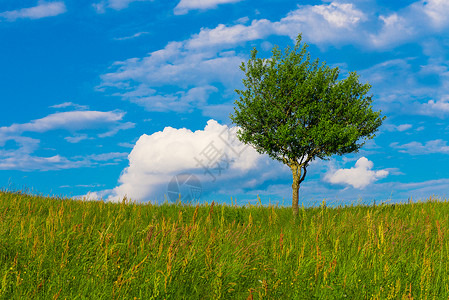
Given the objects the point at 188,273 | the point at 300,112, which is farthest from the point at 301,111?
the point at 188,273

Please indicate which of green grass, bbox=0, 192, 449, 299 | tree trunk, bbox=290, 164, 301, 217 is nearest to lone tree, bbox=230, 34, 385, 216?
tree trunk, bbox=290, 164, 301, 217

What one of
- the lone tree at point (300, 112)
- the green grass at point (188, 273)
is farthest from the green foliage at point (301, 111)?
the green grass at point (188, 273)

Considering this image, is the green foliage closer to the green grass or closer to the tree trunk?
the tree trunk

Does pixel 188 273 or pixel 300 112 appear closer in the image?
pixel 188 273

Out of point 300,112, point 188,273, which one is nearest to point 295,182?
point 300,112

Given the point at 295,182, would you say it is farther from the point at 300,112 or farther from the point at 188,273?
the point at 188,273

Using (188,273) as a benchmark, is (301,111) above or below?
above

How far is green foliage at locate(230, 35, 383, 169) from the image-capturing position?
16.7 metres

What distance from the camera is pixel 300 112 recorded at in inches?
661

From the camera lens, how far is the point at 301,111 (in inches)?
655

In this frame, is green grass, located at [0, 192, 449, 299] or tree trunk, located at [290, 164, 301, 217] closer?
green grass, located at [0, 192, 449, 299]

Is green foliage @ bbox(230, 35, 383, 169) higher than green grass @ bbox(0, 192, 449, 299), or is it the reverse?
green foliage @ bbox(230, 35, 383, 169)

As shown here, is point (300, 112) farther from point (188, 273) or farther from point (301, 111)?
point (188, 273)

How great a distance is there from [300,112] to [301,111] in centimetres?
16
